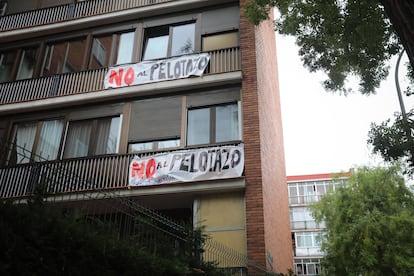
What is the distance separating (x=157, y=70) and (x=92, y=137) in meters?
3.43

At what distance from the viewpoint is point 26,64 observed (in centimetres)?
1759

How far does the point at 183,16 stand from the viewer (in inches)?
619

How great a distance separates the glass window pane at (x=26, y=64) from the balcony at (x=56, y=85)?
3.14 ft

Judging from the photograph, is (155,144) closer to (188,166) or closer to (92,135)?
(188,166)

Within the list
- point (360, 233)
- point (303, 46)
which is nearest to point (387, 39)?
point (303, 46)

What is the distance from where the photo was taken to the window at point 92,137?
14438 mm

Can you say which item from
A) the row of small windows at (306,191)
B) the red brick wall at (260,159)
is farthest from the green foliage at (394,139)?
the row of small windows at (306,191)

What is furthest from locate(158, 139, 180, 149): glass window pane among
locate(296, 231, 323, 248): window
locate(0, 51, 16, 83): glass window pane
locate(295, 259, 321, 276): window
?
locate(296, 231, 323, 248): window

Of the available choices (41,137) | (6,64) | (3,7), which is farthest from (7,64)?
Answer: (41,137)

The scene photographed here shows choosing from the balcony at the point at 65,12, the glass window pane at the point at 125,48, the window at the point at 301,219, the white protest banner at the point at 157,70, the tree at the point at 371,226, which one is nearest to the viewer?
the white protest banner at the point at 157,70

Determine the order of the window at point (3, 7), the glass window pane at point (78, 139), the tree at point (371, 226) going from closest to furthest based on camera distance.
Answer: the glass window pane at point (78, 139) → the tree at point (371, 226) → the window at point (3, 7)

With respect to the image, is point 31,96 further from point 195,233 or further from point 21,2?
point 195,233

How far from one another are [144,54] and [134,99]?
2.10 meters

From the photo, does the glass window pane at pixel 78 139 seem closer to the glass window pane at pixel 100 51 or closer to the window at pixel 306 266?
the glass window pane at pixel 100 51
